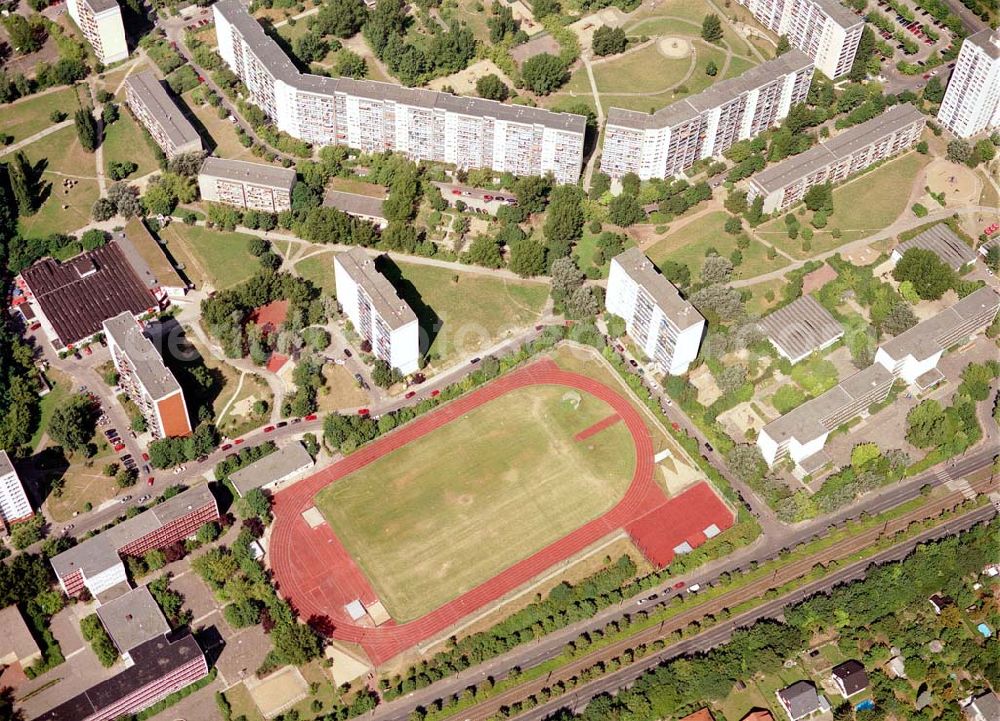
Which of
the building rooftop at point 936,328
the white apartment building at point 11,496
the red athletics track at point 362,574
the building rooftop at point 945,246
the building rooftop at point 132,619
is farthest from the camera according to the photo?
the building rooftop at point 945,246

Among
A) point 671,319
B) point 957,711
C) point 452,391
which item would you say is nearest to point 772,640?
point 957,711

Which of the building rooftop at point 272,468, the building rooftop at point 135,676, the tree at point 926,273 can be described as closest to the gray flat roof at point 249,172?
the building rooftop at point 272,468

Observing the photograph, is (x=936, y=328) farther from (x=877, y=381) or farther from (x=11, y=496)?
A: (x=11, y=496)

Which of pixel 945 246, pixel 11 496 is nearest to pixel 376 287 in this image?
pixel 11 496

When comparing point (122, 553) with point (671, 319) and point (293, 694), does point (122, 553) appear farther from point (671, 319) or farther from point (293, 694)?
point (671, 319)

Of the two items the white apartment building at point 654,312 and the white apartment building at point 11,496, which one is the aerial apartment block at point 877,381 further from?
the white apartment building at point 11,496

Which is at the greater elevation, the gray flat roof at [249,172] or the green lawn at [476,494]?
the gray flat roof at [249,172]
